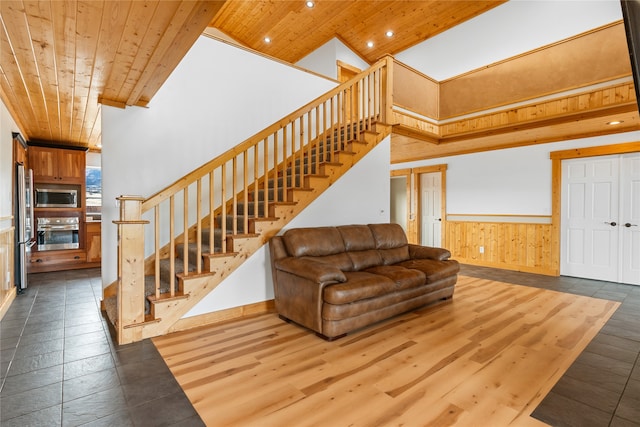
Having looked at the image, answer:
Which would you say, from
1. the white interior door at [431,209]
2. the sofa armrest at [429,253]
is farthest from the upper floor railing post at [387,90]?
the white interior door at [431,209]

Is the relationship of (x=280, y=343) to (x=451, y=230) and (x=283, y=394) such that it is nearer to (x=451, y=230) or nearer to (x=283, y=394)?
(x=283, y=394)

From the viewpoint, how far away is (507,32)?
20.0 feet

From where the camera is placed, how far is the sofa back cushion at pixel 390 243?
399cm

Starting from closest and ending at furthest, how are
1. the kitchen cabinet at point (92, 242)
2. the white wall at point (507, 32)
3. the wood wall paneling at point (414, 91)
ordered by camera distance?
Answer: the wood wall paneling at point (414, 91), the white wall at point (507, 32), the kitchen cabinet at point (92, 242)

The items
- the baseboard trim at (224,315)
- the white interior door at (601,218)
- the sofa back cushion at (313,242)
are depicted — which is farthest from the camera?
the white interior door at (601,218)

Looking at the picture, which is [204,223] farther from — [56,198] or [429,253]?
[56,198]

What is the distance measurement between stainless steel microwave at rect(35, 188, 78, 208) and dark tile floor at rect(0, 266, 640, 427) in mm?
2912

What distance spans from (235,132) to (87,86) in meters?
1.71

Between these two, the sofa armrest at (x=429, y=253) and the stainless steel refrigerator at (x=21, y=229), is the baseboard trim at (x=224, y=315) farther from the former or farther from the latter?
the stainless steel refrigerator at (x=21, y=229)

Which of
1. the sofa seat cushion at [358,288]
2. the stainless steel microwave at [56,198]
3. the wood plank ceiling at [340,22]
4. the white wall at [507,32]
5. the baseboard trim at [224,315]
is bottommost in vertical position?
the baseboard trim at [224,315]

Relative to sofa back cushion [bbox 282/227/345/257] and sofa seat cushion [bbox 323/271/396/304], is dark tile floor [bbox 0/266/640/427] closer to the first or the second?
sofa seat cushion [bbox 323/271/396/304]

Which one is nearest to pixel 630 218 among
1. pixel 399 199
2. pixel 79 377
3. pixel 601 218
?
pixel 601 218

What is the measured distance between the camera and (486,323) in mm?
3146

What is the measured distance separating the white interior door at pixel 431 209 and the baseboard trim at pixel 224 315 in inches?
192
